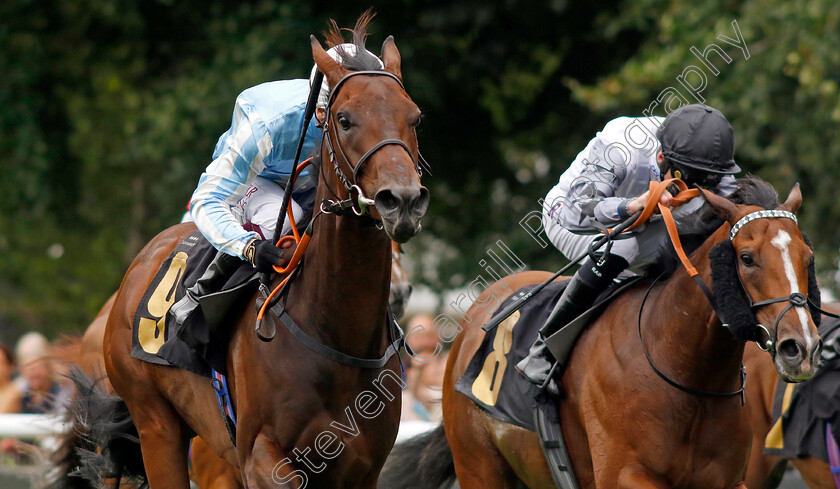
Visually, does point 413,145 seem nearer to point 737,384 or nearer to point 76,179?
point 737,384

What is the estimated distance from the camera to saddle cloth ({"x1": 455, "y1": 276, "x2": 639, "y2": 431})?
4.96m

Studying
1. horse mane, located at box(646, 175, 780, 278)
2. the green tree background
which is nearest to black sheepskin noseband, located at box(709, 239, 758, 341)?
horse mane, located at box(646, 175, 780, 278)

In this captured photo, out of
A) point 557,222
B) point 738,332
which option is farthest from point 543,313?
point 738,332

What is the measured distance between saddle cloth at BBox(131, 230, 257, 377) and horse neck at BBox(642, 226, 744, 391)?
5.41 feet

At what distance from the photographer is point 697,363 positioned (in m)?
4.08

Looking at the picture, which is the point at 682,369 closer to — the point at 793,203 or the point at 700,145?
the point at 793,203

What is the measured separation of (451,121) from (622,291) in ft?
28.2

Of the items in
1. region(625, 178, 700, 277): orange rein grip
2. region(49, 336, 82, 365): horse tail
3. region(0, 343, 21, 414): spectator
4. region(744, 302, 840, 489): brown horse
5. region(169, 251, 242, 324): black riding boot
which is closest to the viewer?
region(625, 178, 700, 277): orange rein grip

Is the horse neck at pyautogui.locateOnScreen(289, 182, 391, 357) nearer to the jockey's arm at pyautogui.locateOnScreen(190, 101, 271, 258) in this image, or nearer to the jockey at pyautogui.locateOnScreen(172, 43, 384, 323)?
the jockey at pyautogui.locateOnScreen(172, 43, 384, 323)

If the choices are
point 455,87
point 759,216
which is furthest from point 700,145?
point 455,87

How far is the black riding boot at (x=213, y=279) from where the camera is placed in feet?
14.3

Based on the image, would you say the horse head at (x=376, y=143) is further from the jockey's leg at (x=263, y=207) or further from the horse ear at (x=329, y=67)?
the jockey's leg at (x=263, y=207)

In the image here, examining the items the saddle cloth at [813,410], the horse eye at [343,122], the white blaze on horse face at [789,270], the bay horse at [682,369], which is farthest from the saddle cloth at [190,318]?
the saddle cloth at [813,410]

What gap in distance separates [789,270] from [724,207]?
1.25 feet
